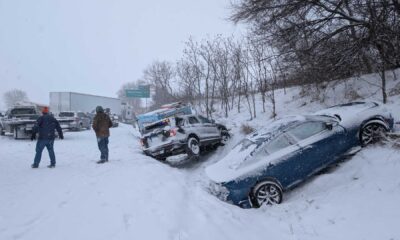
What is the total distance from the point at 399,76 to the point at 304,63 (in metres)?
4.53

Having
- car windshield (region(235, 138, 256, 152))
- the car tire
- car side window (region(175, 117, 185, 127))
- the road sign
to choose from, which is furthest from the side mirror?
the road sign

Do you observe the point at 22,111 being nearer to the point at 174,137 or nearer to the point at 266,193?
the point at 174,137

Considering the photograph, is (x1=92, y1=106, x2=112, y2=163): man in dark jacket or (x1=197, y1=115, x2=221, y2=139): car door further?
(x1=197, y1=115, x2=221, y2=139): car door

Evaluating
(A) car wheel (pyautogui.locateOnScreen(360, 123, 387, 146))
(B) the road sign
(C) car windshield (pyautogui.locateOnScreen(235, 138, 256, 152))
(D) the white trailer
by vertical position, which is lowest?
(C) car windshield (pyautogui.locateOnScreen(235, 138, 256, 152))

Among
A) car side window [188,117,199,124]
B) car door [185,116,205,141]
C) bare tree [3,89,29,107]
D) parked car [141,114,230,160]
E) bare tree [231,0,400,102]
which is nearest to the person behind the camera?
bare tree [231,0,400,102]

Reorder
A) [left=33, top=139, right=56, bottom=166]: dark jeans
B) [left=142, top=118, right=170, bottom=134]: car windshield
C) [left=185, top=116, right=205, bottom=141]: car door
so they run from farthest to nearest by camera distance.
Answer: [left=185, top=116, right=205, bottom=141]: car door, [left=142, top=118, right=170, bottom=134]: car windshield, [left=33, top=139, right=56, bottom=166]: dark jeans

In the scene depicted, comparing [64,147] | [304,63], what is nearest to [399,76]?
[304,63]

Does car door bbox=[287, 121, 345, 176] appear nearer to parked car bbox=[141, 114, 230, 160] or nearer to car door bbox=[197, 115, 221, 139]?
parked car bbox=[141, 114, 230, 160]

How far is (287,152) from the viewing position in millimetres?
7039

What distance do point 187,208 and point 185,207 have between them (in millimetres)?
67

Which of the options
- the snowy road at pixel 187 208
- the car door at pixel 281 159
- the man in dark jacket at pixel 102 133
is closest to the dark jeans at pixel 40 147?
the snowy road at pixel 187 208

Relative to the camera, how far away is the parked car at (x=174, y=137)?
11836 millimetres

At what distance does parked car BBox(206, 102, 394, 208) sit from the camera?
262 inches

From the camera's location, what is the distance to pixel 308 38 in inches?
455
